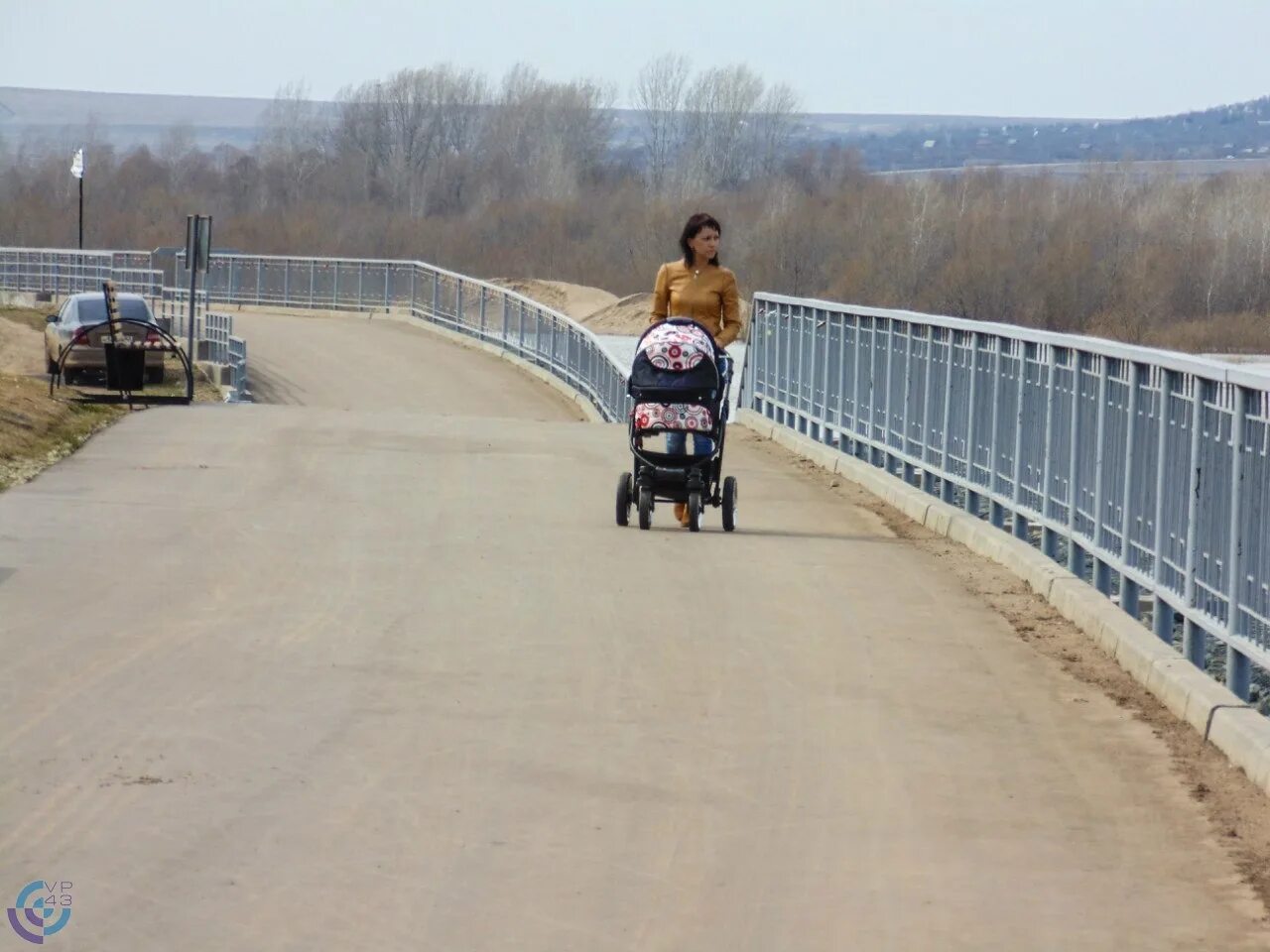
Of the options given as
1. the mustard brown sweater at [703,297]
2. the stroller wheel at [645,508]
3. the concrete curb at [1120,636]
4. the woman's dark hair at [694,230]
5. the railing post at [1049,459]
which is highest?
the woman's dark hair at [694,230]

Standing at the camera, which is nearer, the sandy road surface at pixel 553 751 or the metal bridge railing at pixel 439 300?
the sandy road surface at pixel 553 751

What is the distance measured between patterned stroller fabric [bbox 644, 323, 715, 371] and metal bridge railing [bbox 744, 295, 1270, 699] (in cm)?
181

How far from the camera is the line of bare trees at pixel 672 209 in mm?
83625

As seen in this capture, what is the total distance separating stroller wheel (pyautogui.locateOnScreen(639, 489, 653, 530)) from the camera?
12.7 m

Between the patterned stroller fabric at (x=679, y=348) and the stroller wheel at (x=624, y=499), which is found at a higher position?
the patterned stroller fabric at (x=679, y=348)

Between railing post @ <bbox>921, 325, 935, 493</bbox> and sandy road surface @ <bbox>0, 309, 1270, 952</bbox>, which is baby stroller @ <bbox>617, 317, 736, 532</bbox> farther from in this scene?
railing post @ <bbox>921, 325, 935, 493</bbox>

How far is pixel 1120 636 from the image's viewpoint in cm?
905

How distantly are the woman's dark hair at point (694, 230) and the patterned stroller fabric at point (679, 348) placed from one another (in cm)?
62

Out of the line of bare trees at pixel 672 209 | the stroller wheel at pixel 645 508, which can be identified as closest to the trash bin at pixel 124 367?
the stroller wheel at pixel 645 508

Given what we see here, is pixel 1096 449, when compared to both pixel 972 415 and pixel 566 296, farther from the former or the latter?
pixel 566 296

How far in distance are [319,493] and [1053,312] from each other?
68834 mm

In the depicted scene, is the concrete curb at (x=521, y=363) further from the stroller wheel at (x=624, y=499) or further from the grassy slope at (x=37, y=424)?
the stroller wheel at (x=624, y=499)

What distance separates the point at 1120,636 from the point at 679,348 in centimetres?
377

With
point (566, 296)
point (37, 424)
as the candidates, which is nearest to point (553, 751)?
point (37, 424)
